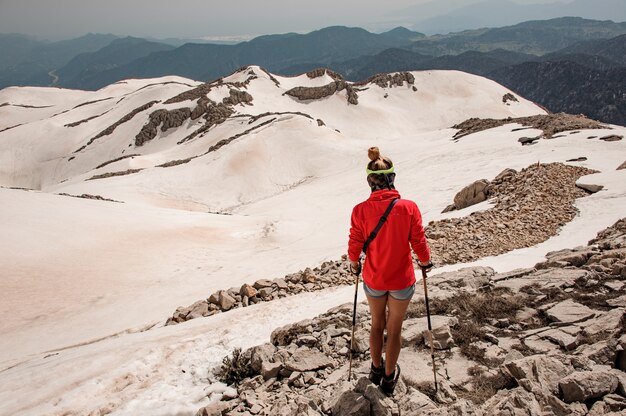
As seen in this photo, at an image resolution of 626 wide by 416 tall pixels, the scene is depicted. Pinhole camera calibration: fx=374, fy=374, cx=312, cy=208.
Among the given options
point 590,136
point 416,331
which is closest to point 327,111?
point 590,136

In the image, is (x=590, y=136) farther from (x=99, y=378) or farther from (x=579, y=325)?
(x=99, y=378)

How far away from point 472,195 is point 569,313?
11.3 meters

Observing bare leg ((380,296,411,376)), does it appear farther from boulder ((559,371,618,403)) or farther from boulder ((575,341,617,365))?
boulder ((575,341,617,365))

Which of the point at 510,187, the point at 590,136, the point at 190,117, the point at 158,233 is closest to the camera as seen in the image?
the point at 510,187

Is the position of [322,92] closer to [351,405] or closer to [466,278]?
[466,278]

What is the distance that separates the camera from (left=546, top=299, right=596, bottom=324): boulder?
6340 mm

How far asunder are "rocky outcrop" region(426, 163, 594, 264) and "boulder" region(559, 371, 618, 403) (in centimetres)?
718

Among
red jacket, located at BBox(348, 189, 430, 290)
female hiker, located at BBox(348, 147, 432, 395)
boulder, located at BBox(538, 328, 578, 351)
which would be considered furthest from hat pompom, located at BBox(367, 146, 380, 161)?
boulder, located at BBox(538, 328, 578, 351)

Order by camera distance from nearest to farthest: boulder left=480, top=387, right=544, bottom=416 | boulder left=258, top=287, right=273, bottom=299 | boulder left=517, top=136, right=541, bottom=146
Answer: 1. boulder left=480, top=387, right=544, bottom=416
2. boulder left=258, top=287, right=273, bottom=299
3. boulder left=517, top=136, right=541, bottom=146

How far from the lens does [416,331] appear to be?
656 centimetres

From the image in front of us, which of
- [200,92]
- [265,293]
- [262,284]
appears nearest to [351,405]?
[265,293]

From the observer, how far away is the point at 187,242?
56.6 feet

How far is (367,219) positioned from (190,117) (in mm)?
66372

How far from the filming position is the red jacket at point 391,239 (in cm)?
474
